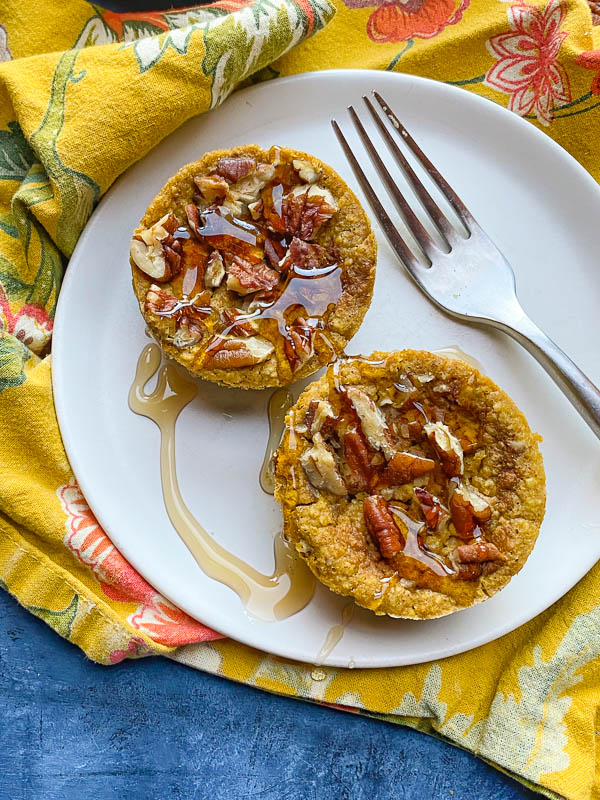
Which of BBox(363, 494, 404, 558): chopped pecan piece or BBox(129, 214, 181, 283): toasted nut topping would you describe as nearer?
BBox(363, 494, 404, 558): chopped pecan piece

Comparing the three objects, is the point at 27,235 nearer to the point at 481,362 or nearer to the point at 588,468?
the point at 481,362

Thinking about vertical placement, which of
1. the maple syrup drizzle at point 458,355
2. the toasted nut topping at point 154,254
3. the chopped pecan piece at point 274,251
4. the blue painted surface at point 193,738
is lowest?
the blue painted surface at point 193,738

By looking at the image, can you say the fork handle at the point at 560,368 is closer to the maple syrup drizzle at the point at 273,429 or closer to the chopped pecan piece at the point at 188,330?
the maple syrup drizzle at the point at 273,429

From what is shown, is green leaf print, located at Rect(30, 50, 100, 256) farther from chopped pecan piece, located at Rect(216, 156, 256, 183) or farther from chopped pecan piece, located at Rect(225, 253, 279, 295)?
chopped pecan piece, located at Rect(225, 253, 279, 295)

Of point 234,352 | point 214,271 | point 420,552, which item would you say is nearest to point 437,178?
point 214,271

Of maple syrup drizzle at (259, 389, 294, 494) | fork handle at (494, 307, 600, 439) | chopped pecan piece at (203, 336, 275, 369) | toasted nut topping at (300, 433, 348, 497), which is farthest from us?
maple syrup drizzle at (259, 389, 294, 494)

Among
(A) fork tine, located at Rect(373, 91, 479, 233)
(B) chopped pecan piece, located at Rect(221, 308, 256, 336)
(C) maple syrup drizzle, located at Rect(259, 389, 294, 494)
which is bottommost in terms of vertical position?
(C) maple syrup drizzle, located at Rect(259, 389, 294, 494)

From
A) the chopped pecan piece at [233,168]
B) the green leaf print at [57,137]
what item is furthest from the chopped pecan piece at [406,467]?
the green leaf print at [57,137]

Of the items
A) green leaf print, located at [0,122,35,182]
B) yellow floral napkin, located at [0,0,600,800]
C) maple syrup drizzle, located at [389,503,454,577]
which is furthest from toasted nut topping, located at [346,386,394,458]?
green leaf print, located at [0,122,35,182]
